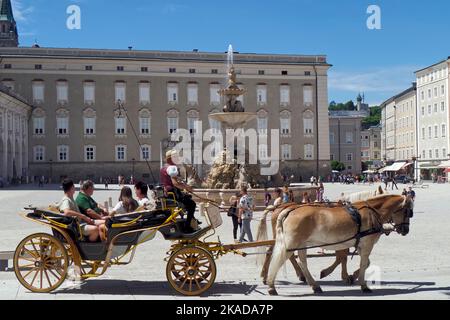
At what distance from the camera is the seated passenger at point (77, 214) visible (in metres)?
8.88

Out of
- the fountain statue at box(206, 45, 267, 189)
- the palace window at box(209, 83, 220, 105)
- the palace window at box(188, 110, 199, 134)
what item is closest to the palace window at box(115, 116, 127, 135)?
the palace window at box(188, 110, 199, 134)

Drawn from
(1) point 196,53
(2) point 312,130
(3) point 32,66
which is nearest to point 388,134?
(2) point 312,130

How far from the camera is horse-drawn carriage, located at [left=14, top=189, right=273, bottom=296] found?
862cm

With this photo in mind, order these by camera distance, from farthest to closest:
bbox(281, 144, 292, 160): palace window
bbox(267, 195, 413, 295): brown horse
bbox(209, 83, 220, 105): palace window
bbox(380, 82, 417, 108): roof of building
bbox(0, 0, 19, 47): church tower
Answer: bbox(0, 0, 19, 47): church tower
bbox(380, 82, 417, 108): roof of building
bbox(281, 144, 292, 160): palace window
bbox(209, 83, 220, 105): palace window
bbox(267, 195, 413, 295): brown horse

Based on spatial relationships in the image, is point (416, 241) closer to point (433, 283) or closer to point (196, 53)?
point (433, 283)

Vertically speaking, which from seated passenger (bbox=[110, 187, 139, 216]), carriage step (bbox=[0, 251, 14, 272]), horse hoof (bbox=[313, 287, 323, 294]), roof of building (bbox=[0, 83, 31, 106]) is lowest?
horse hoof (bbox=[313, 287, 323, 294])

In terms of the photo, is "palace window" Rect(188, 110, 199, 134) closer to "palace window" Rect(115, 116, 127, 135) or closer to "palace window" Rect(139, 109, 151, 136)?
"palace window" Rect(139, 109, 151, 136)

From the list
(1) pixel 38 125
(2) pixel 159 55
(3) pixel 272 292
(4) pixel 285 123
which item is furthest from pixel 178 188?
(4) pixel 285 123

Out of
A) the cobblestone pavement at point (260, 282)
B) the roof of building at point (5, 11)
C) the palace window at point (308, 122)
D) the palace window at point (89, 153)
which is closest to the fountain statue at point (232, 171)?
the cobblestone pavement at point (260, 282)

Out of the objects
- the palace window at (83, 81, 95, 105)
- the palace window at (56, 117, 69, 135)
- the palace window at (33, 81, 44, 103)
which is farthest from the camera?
the palace window at (83, 81, 95, 105)

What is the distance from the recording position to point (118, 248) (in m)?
8.89

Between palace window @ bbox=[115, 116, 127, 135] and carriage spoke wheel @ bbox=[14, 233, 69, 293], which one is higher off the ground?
palace window @ bbox=[115, 116, 127, 135]

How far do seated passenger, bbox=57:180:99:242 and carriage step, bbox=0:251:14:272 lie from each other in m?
1.96

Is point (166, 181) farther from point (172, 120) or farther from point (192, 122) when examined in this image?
point (192, 122)
